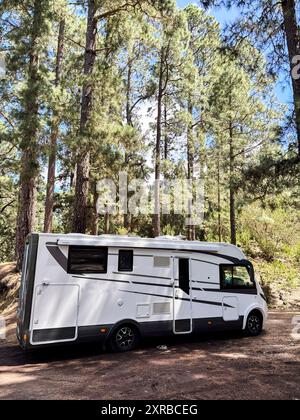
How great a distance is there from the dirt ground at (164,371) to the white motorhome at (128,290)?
484 mm

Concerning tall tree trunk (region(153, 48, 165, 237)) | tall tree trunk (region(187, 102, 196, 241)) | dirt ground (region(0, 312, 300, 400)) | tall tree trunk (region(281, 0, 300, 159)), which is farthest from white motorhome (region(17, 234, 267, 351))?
tall tree trunk (region(187, 102, 196, 241))

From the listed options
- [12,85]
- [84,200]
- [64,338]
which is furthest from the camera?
[12,85]

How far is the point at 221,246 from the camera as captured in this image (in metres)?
9.58

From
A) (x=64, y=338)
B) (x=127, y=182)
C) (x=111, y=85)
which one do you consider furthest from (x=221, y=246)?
(x=127, y=182)

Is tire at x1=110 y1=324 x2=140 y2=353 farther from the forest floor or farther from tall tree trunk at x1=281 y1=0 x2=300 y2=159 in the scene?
tall tree trunk at x1=281 y1=0 x2=300 y2=159

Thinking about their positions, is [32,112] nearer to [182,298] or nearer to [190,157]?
[182,298]

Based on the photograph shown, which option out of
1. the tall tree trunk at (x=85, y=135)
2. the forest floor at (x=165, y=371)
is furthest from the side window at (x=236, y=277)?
the tall tree trunk at (x=85, y=135)

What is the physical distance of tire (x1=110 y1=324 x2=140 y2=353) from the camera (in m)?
8.07

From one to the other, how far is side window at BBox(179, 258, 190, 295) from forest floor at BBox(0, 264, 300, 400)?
1.31 m

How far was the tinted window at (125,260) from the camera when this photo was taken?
8305 millimetres

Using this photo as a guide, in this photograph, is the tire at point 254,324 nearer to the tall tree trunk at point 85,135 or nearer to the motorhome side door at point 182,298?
the motorhome side door at point 182,298

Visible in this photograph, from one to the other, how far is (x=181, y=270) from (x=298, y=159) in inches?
144

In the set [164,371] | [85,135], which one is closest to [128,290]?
[164,371]
